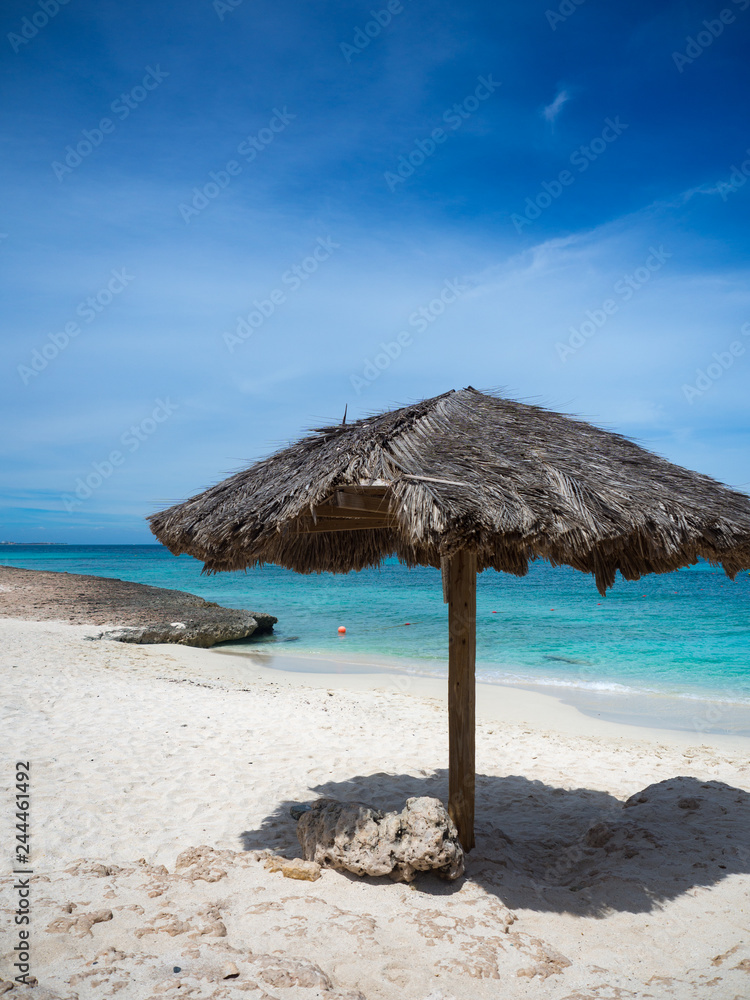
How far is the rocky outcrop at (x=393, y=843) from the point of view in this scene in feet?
11.5

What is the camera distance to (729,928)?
3.26m

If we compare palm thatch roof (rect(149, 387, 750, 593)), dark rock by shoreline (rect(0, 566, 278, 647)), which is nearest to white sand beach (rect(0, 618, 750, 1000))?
palm thatch roof (rect(149, 387, 750, 593))

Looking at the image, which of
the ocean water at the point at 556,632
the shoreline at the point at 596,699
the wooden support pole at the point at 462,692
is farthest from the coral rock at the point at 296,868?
the shoreline at the point at 596,699

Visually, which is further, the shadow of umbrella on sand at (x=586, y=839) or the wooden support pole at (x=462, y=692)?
the wooden support pole at (x=462, y=692)

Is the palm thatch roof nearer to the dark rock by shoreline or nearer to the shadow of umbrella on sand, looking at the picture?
the shadow of umbrella on sand

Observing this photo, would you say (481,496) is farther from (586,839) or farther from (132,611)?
(132,611)

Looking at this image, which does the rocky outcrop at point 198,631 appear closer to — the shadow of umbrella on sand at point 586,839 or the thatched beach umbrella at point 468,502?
the shadow of umbrella on sand at point 586,839

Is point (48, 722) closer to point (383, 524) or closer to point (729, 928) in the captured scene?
point (383, 524)

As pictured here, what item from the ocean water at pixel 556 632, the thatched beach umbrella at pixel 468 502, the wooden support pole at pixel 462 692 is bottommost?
the ocean water at pixel 556 632


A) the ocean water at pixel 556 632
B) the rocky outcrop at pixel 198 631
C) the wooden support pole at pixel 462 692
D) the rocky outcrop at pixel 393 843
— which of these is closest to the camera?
the rocky outcrop at pixel 393 843

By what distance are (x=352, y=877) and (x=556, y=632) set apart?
16.7 metres

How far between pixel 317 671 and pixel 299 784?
25.1ft

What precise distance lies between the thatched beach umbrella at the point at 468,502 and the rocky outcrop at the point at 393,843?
39 centimetres

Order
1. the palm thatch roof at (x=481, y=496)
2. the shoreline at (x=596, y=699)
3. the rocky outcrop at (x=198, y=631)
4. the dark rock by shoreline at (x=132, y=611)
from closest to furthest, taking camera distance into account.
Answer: the palm thatch roof at (x=481, y=496) < the shoreline at (x=596, y=699) < the rocky outcrop at (x=198, y=631) < the dark rock by shoreline at (x=132, y=611)
